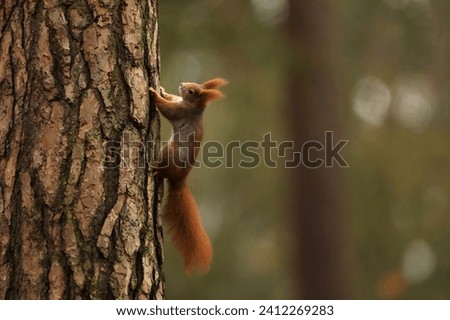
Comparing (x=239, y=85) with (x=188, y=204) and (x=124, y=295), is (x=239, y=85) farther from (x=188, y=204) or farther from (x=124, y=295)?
(x=124, y=295)

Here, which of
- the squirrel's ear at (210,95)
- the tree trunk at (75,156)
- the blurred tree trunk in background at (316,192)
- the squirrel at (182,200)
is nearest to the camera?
the tree trunk at (75,156)

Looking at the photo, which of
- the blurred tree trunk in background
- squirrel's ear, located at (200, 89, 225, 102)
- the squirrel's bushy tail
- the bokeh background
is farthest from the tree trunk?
the blurred tree trunk in background

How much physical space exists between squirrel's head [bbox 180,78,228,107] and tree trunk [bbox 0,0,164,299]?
2.76 ft

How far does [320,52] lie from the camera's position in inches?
293

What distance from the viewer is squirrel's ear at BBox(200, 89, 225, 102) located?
392 centimetres

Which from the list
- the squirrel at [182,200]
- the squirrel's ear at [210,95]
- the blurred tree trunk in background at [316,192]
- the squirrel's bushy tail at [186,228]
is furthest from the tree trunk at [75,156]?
the blurred tree trunk in background at [316,192]

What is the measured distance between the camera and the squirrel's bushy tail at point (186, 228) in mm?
3621

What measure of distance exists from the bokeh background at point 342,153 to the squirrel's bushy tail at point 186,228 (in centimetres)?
338

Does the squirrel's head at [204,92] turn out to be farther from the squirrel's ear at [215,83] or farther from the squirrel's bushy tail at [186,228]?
the squirrel's bushy tail at [186,228]

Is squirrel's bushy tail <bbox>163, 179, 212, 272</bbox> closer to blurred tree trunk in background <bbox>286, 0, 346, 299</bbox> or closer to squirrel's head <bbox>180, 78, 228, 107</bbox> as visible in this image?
squirrel's head <bbox>180, 78, 228, 107</bbox>

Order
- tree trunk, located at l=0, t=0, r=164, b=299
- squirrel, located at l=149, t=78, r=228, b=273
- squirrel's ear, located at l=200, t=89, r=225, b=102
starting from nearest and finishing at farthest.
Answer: tree trunk, located at l=0, t=0, r=164, b=299
squirrel, located at l=149, t=78, r=228, b=273
squirrel's ear, located at l=200, t=89, r=225, b=102

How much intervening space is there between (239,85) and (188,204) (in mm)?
4920

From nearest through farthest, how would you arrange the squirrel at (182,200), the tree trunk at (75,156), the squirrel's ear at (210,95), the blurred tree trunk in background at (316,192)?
1. the tree trunk at (75,156)
2. the squirrel at (182,200)
3. the squirrel's ear at (210,95)
4. the blurred tree trunk in background at (316,192)

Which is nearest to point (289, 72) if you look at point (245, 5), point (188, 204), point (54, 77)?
point (245, 5)
